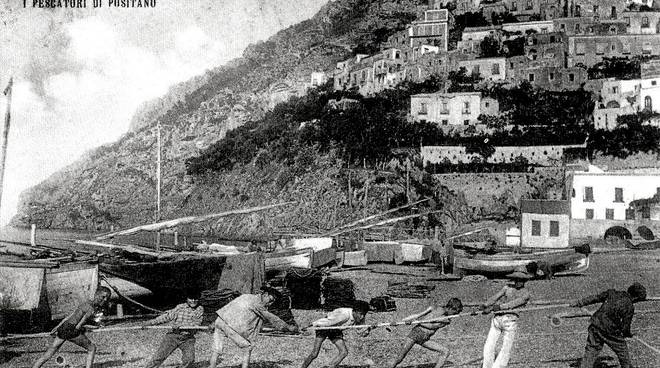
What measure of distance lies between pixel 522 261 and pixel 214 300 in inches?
366

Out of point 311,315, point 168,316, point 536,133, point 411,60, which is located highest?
point 411,60

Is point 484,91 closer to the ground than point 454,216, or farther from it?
farther from it

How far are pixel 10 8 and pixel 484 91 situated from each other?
46058mm

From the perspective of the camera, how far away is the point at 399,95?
55.3 m

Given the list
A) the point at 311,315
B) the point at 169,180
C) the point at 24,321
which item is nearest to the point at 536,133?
the point at 169,180

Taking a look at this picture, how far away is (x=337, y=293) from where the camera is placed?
612 inches

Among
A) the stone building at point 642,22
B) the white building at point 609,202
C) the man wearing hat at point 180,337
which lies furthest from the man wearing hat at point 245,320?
the stone building at point 642,22

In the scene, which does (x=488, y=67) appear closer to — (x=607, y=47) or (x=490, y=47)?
(x=490, y=47)

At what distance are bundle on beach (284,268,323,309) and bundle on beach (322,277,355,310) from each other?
0.30 meters

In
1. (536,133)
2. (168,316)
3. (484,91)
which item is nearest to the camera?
(168,316)

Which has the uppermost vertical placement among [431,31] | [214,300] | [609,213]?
[431,31]

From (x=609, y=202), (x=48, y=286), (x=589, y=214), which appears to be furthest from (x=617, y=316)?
(x=589, y=214)

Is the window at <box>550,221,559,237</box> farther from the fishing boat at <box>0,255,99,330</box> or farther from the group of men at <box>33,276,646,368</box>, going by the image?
the group of men at <box>33,276,646,368</box>

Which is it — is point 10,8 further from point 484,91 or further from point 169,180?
point 484,91
